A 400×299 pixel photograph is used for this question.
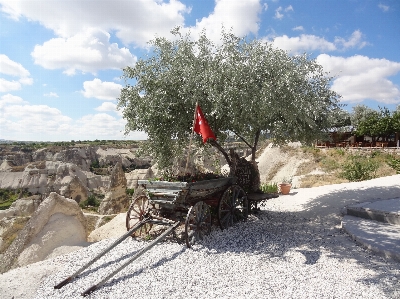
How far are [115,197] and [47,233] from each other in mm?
12817

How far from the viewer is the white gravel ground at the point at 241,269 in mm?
5977

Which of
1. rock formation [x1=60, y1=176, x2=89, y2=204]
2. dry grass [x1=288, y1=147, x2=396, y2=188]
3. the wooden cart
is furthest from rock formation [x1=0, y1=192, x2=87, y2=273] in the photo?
rock formation [x1=60, y1=176, x2=89, y2=204]

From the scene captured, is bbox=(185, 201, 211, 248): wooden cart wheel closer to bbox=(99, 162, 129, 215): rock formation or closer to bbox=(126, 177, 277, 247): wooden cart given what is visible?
bbox=(126, 177, 277, 247): wooden cart

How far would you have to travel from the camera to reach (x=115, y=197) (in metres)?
22.3

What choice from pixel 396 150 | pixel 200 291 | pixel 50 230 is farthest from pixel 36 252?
pixel 396 150

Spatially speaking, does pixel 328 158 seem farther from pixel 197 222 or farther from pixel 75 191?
pixel 197 222

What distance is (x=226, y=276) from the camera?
21.6ft

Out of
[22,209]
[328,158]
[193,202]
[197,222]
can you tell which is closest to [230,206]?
[193,202]

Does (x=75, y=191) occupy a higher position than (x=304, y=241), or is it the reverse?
(x=304, y=241)

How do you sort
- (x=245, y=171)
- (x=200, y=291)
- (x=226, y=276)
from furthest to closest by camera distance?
(x=245, y=171), (x=226, y=276), (x=200, y=291)

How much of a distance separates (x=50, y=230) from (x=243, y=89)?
24.6 ft

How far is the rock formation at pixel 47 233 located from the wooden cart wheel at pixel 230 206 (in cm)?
463

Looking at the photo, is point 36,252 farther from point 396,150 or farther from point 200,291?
point 396,150

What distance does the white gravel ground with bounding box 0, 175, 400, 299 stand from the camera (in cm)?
598
